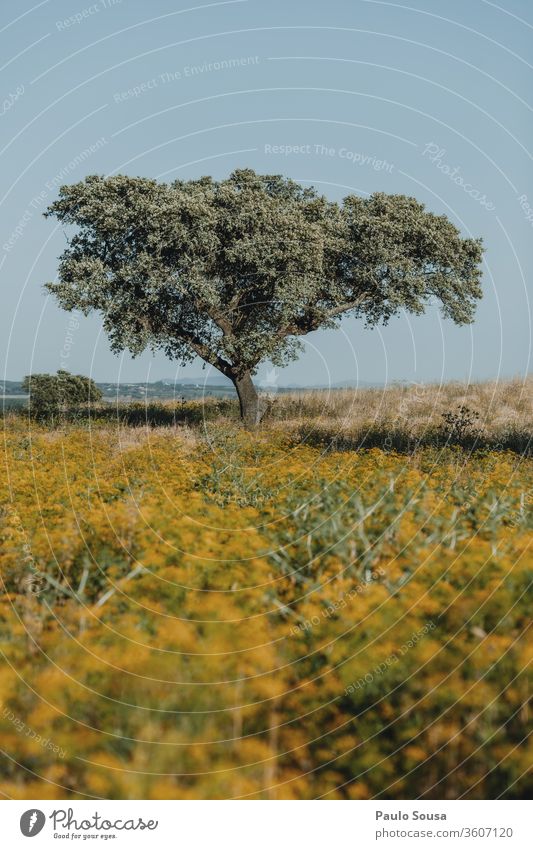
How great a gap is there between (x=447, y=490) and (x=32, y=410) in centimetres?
2460

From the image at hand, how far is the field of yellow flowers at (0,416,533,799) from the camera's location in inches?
198

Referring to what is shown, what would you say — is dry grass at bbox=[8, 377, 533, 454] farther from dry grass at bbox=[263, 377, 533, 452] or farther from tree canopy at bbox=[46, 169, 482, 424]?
tree canopy at bbox=[46, 169, 482, 424]

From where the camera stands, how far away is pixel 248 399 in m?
29.2

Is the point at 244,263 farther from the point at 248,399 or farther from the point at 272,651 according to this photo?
the point at 272,651

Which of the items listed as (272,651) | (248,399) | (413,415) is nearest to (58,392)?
(248,399)

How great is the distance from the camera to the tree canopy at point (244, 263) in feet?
83.2

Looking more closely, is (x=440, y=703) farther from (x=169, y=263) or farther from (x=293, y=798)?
(x=169, y=263)

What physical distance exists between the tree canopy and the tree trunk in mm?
51

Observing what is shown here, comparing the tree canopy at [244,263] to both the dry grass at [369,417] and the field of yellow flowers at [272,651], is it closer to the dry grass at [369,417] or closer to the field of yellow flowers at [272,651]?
the dry grass at [369,417]

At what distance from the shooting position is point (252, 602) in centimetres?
682
